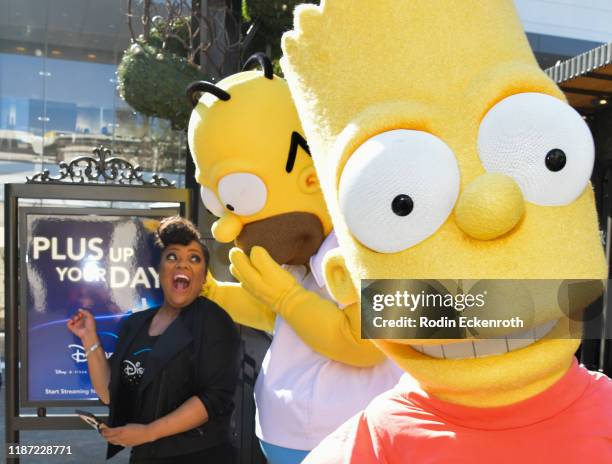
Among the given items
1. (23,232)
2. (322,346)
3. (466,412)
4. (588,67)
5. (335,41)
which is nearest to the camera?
(466,412)

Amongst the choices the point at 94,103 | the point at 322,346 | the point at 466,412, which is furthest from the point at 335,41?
the point at 94,103

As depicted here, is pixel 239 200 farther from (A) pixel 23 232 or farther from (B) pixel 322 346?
(A) pixel 23 232

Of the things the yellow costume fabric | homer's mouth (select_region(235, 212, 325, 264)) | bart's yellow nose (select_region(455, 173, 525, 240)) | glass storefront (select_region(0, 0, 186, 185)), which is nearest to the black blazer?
the yellow costume fabric

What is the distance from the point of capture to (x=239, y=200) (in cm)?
246

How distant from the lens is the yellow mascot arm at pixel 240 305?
296cm

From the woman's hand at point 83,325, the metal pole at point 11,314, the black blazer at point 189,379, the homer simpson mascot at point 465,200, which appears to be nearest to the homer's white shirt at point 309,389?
the black blazer at point 189,379

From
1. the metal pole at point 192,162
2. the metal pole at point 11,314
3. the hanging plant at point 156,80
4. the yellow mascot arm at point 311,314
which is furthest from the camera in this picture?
the metal pole at point 192,162

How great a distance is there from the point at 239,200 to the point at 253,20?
177cm

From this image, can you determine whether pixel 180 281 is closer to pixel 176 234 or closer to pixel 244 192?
pixel 176 234

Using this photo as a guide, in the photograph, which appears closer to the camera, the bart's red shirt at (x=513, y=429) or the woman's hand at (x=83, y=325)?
the bart's red shirt at (x=513, y=429)

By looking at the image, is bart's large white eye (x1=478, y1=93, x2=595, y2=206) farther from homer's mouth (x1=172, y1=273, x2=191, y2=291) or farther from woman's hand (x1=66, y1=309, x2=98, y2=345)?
woman's hand (x1=66, y1=309, x2=98, y2=345)

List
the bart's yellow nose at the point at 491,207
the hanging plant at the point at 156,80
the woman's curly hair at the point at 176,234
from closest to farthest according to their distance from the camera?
the bart's yellow nose at the point at 491,207
the woman's curly hair at the point at 176,234
the hanging plant at the point at 156,80

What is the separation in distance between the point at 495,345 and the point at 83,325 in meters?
2.21

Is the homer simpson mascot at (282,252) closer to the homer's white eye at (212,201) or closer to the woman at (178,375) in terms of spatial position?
the homer's white eye at (212,201)
